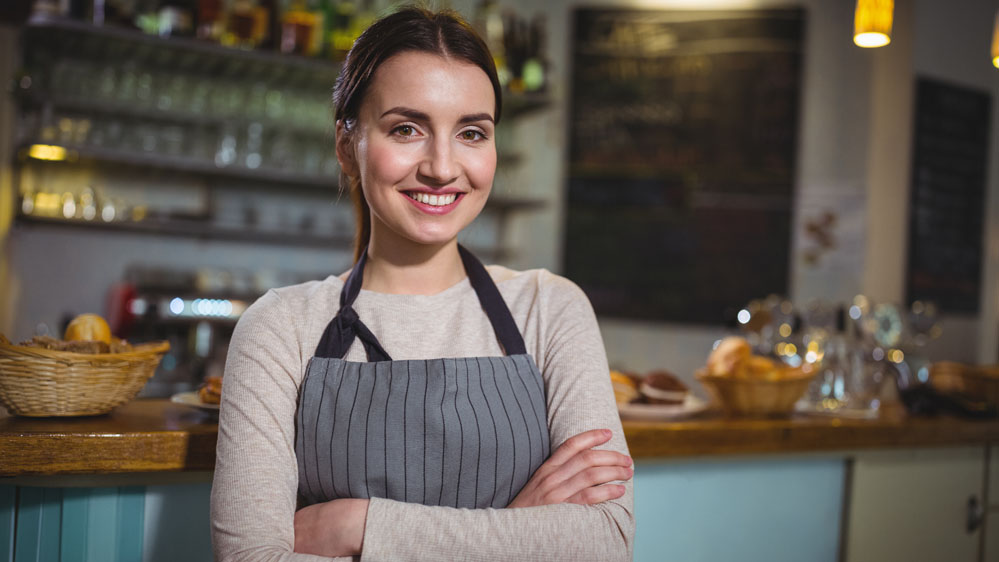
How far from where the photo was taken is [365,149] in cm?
127

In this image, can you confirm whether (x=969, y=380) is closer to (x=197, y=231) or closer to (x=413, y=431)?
(x=413, y=431)

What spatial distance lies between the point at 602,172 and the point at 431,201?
10.4 feet

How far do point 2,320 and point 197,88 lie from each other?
1.33 m

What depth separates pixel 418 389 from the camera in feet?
4.00

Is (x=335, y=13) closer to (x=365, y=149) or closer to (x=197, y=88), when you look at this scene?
(x=197, y=88)

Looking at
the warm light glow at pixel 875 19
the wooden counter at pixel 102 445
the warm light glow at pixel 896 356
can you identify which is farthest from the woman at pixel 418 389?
the warm light glow at pixel 896 356

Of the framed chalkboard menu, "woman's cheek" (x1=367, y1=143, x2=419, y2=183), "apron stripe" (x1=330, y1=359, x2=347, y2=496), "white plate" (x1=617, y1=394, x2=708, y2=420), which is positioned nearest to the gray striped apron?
"apron stripe" (x1=330, y1=359, x2=347, y2=496)

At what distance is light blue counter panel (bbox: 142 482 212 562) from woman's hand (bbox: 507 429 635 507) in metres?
0.61

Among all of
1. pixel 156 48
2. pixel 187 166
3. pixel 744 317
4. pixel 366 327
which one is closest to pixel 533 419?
pixel 366 327

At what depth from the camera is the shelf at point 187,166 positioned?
3361mm

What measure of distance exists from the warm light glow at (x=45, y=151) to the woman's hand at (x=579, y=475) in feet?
9.40

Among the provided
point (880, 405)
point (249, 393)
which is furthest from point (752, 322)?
point (249, 393)

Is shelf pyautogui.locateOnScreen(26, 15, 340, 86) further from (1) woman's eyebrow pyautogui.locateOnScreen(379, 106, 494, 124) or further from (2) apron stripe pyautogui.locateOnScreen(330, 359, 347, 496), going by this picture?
(2) apron stripe pyautogui.locateOnScreen(330, 359, 347, 496)

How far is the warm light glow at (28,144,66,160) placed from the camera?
3279 mm
